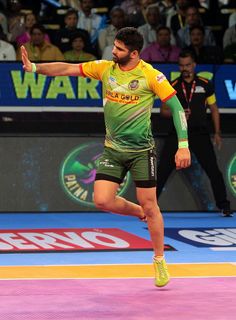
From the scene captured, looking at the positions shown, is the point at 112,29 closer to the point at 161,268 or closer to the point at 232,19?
the point at 232,19

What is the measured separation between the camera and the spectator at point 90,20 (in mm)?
16719

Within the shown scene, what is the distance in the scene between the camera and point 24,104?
13.6 m

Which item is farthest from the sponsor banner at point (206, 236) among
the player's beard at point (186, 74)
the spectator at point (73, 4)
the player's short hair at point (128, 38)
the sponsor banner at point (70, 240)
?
the spectator at point (73, 4)

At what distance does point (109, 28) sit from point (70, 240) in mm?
5828

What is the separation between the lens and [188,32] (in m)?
16.2

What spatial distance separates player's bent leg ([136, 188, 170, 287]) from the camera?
8.31 m

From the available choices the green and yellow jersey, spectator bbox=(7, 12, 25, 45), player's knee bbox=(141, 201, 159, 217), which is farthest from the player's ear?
spectator bbox=(7, 12, 25, 45)

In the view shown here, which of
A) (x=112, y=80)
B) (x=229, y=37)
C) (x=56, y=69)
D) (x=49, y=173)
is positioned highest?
(x=229, y=37)

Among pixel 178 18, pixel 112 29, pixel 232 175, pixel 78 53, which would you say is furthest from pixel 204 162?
pixel 178 18

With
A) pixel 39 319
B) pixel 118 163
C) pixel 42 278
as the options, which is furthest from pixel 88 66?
pixel 39 319

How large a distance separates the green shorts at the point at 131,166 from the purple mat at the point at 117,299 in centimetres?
94

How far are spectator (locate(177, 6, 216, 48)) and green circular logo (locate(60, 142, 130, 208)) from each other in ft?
10.7

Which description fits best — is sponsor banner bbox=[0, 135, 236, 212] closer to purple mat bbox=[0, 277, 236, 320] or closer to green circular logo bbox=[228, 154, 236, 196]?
green circular logo bbox=[228, 154, 236, 196]

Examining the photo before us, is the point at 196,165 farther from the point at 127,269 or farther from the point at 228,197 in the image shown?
the point at 127,269
